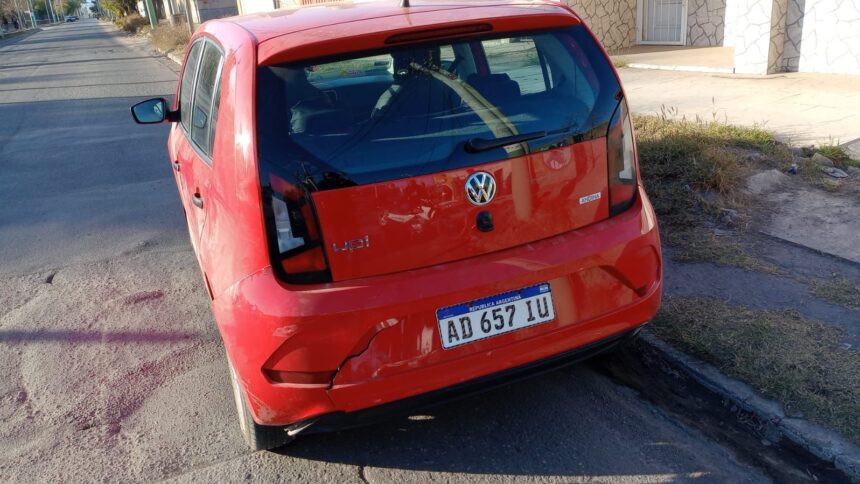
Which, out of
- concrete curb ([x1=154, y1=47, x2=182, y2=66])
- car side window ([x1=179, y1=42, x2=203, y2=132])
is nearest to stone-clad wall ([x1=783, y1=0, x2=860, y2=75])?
car side window ([x1=179, y1=42, x2=203, y2=132])

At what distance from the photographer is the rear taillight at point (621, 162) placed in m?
2.87

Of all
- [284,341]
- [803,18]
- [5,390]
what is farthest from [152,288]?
[803,18]

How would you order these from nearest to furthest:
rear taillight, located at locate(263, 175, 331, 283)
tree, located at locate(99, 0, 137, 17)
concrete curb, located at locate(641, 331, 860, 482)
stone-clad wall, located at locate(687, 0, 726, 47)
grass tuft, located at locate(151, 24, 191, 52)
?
rear taillight, located at locate(263, 175, 331, 283) → concrete curb, located at locate(641, 331, 860, 482) → stone-clad wall, located at locate(687, 0, 726, 47) → grass tuft, located at locate(151, 24, 191, 52) → tree, located at locate(99, 0, 137, 17)

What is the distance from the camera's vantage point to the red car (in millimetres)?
2457

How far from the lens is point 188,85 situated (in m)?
4.14

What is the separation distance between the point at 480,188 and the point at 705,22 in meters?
12.3

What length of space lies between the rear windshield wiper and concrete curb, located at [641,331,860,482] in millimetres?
1428

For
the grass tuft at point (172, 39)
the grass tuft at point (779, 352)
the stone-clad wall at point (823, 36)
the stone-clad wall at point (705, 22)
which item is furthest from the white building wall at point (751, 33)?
the grass tuft at point (172, 39)

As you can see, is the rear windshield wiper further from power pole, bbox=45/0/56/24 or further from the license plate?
power pole, bbox=45/0/56/24

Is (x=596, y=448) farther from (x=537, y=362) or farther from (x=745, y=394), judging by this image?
(x=745, y=394)

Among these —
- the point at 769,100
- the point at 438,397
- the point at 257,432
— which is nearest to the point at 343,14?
the point at 438,397

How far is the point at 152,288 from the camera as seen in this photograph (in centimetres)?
491

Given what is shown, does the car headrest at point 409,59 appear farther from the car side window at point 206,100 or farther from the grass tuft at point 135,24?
the grass tuft at point 135,24

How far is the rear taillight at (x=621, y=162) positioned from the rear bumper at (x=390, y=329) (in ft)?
0.54
